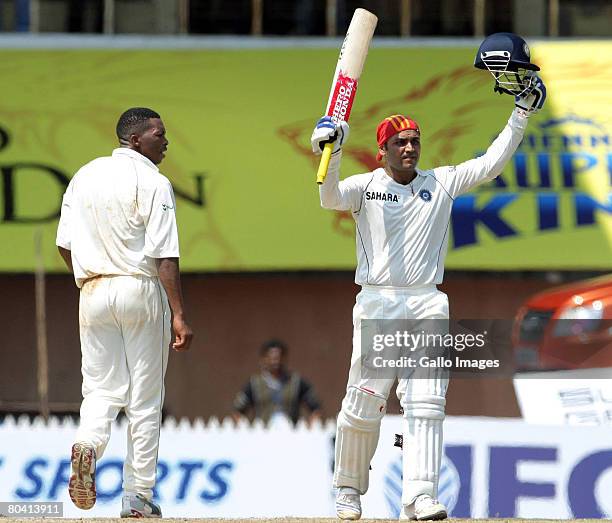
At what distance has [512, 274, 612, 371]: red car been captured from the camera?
41.4 ft

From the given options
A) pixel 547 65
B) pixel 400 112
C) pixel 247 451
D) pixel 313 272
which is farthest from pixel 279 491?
pixel 547 65

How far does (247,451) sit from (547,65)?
5.08m

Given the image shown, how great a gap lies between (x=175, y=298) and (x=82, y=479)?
930 millimetres

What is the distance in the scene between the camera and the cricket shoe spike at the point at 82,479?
7.06 m

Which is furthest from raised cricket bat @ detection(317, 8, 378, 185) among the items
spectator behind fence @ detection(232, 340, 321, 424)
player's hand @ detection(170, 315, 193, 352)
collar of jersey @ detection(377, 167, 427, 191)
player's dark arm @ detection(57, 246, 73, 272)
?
spectator behind fence @ detection(232, 340, 321, 424)

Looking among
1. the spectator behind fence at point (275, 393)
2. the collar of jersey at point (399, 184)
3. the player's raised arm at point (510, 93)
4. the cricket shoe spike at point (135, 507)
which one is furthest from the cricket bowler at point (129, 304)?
the spectator behind fence at point (275, 393)

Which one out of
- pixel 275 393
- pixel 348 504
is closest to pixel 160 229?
pixel 348 504

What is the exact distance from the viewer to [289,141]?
45.0 ft

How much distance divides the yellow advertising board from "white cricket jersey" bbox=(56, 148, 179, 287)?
6108 mm

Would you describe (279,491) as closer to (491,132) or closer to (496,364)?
(496,364)

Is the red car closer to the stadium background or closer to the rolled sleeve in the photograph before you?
the stadium background

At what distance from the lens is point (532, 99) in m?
7.59

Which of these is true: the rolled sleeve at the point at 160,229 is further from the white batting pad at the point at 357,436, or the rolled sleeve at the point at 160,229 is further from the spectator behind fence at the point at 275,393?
the spectator behind fence at the point at 275,393

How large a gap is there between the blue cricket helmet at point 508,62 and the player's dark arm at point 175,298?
1.80 m
